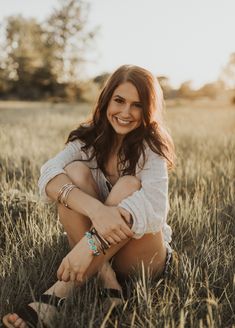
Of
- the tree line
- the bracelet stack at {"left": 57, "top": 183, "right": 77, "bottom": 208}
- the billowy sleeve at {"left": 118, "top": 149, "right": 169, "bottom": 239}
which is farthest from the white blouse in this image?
the tree line

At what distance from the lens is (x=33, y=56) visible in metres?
38.3

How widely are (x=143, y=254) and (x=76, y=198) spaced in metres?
0.38

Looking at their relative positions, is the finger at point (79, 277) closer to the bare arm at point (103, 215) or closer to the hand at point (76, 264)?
the hand at point (76, 264)

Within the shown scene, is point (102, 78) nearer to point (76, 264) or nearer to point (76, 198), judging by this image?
point (76, 198)

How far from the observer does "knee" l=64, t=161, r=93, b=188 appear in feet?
6.72

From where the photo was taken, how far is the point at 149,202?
1.84m

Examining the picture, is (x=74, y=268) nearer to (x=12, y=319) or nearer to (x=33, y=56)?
(x=12, y=319)

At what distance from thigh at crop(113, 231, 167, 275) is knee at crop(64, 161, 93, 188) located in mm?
359

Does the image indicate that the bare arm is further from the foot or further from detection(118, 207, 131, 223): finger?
the foot

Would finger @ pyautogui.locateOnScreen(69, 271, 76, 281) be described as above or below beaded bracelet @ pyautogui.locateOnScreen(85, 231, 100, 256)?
below

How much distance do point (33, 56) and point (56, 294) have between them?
38580mm

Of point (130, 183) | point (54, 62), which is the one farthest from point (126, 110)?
point (54, 62)

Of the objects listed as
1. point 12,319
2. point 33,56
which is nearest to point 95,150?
point 12,319

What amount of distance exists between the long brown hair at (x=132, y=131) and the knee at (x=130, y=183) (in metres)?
0.20
